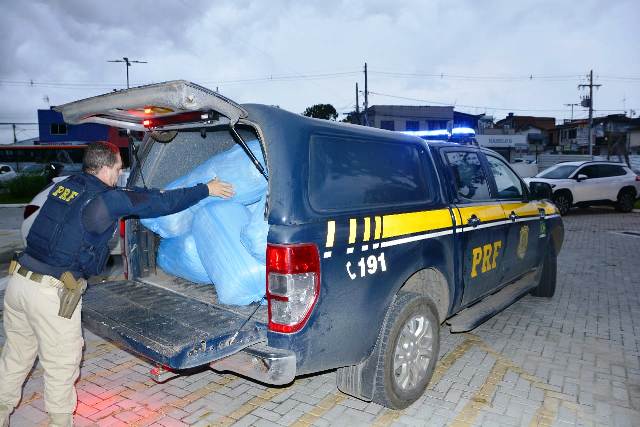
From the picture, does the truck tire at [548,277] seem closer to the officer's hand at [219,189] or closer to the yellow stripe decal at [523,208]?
the yellow stripe decal at [523,208]

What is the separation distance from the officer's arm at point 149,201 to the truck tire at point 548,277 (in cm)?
445

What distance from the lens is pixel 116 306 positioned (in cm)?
335

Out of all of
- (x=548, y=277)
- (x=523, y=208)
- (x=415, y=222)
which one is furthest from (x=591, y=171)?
(x=415, y=222)

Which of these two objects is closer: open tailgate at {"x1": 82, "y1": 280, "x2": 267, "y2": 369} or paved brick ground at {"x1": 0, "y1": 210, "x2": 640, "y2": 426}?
open tailgate at {"x1": 82, "y1": 280, "x2": 267, "y2": 369}

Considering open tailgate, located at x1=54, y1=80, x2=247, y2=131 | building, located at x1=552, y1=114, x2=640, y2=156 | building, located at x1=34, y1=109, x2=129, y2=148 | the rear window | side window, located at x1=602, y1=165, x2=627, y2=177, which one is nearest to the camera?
open tailgate, located at x1=54, y1=80, x2=247, y2=131

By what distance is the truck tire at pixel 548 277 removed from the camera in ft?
19.3

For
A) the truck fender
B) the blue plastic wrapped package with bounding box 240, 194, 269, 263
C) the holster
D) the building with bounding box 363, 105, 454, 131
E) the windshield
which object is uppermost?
the building with bounding box 363, 105, 454, 131

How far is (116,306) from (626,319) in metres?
5.29

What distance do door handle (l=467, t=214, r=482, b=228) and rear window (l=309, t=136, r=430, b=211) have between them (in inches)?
22.7

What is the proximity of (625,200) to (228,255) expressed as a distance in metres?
16.5

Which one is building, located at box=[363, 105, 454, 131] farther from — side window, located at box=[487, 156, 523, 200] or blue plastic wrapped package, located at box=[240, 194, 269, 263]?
blue plastic wrapped package, located at box=[240, 194, 269, 263]

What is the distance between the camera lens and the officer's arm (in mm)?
2850

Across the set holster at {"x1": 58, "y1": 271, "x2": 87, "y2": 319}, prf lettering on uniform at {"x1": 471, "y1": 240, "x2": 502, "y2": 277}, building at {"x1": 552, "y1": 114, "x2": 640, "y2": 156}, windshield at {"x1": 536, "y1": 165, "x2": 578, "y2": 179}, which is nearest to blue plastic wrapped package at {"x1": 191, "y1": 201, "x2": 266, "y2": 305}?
holster at {"x1": 58, "y1": 271, "x2": 87, "y2": 319}

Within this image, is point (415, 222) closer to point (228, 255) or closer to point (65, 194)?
point (228, 255)
